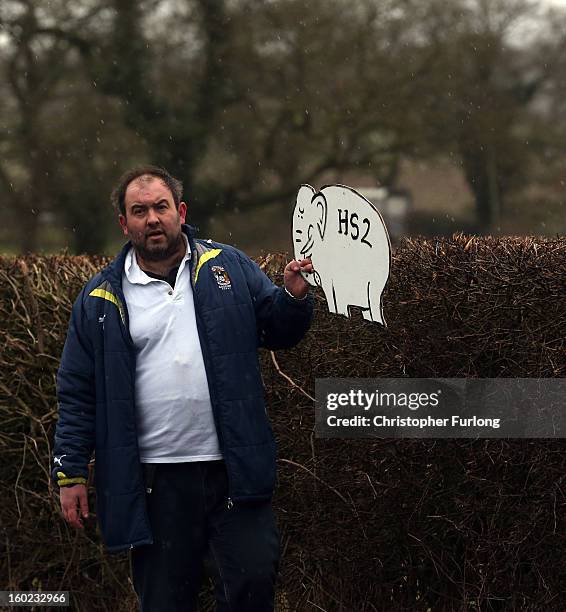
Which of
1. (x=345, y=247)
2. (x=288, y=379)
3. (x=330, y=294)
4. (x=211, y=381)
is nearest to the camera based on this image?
(x=211, y=381)

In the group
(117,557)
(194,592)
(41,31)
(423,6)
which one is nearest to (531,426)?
(194,592)

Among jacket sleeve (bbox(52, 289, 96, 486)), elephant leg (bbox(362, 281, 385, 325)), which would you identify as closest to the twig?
elephant leg (bbox(362, 281, 385, 325))

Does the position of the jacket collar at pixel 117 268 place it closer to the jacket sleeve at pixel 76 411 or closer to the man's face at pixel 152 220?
the man's face at pixel 152 220

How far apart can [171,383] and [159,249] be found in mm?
438

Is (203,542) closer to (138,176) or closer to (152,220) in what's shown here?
(152,220)

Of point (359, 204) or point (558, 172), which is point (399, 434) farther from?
point (558, 172)

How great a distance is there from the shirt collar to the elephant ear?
0.44 metres

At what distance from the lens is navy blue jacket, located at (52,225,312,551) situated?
400 centimetres

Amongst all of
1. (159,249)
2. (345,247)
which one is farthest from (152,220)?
(345,247)

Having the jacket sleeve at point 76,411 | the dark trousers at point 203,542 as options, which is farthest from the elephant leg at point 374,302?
the jacket sleeve at point 76,411

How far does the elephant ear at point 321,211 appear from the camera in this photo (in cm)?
417

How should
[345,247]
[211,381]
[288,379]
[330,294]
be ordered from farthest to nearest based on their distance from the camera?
[288,379], [330,294], [345,247], [211,381]

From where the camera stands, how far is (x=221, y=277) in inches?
163

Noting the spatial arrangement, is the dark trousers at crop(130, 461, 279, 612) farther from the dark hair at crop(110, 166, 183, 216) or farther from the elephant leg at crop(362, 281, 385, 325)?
the dark hair at crop(110, 166, 183, 216)
